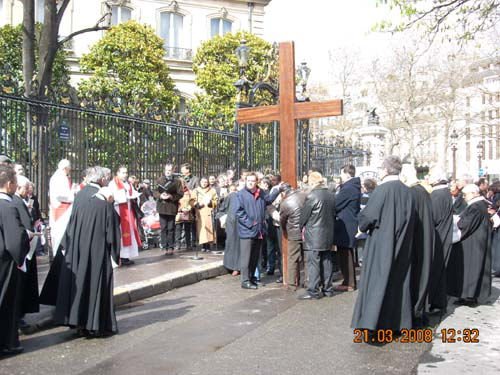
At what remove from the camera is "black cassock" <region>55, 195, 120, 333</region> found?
6559mm

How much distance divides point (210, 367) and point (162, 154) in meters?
9.07

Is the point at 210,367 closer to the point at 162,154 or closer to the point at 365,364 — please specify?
the point at 365,364

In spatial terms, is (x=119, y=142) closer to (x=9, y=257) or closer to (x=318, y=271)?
(x=318, y=271)

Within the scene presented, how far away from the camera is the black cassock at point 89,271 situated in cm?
656

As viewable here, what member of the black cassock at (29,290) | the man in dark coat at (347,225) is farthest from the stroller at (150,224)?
the black cassock at (29,290)

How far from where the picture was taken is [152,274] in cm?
1026

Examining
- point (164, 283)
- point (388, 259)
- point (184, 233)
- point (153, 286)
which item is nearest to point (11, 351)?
point (153, 286)

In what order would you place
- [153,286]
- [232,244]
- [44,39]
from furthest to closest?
[44,39] → [232,244] → [153,286]

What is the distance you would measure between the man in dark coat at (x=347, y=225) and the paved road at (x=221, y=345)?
4.19 feet

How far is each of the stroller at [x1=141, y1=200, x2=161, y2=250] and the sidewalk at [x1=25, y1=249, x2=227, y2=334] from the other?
0.82 meters

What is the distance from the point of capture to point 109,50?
30031 millimetres

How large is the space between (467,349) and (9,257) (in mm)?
4575

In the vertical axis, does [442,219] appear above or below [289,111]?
below

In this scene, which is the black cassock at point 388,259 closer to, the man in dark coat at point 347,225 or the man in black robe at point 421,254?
the man in black robe at point 421,254
